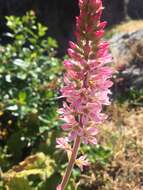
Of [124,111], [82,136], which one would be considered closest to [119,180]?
[124,111]

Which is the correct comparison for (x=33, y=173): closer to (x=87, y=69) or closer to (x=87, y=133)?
(x=87, y=133)

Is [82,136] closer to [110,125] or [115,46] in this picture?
[110,125]

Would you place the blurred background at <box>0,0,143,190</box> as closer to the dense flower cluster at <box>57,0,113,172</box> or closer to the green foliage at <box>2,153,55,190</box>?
the green foliage at <box>2,153,55,190</box>

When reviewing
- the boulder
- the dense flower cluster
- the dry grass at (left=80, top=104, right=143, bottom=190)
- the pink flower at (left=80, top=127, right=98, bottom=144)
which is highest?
the boulder

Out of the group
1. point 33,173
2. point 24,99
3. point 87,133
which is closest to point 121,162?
point 33,173

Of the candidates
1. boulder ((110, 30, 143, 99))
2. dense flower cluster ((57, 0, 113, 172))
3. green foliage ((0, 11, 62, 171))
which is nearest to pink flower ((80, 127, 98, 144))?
dense flower cluster ((57, 0, 113, 172))

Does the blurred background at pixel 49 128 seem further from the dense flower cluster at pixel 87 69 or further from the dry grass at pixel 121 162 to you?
the dense flower cluster at pixel 87 69
